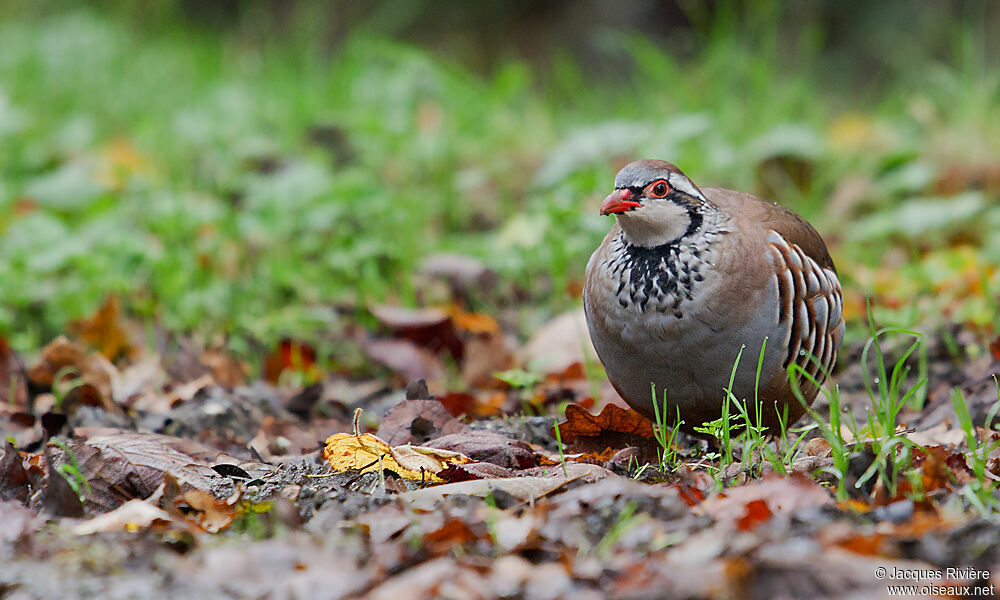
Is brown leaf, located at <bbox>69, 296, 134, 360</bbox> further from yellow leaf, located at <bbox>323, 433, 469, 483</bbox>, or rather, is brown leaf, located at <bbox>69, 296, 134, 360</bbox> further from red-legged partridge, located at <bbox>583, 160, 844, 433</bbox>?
red-legged partridge, located at <bbox>583, 160, 844, 433</bbox>

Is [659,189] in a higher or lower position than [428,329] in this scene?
higher

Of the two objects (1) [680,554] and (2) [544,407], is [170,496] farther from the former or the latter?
(2) [544,407]

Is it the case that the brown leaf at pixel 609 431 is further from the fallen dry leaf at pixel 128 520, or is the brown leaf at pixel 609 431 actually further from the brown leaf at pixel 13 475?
the brown leaf at pixel 13 475

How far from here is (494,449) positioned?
9.63 feet

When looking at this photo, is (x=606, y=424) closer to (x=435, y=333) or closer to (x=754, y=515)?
(x=754, y=515)

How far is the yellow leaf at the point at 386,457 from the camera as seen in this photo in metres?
2.75

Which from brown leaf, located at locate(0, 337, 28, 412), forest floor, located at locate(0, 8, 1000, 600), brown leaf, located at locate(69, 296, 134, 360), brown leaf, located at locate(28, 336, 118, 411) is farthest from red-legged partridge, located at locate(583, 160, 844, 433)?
brown leaf, located at locate(69, 296, 134, 360)

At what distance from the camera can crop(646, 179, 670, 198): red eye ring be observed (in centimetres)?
308

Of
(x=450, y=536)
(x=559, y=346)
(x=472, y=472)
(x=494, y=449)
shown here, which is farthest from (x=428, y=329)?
(x=450, y=536)

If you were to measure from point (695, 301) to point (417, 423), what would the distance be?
2.93 ft

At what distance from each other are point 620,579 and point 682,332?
1169 millimetres

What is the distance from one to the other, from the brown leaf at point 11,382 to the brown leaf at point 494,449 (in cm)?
176

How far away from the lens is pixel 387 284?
17.1 ft

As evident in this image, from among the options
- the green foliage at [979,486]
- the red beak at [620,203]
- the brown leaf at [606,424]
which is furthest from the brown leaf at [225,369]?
the green foliage at [979,486]
